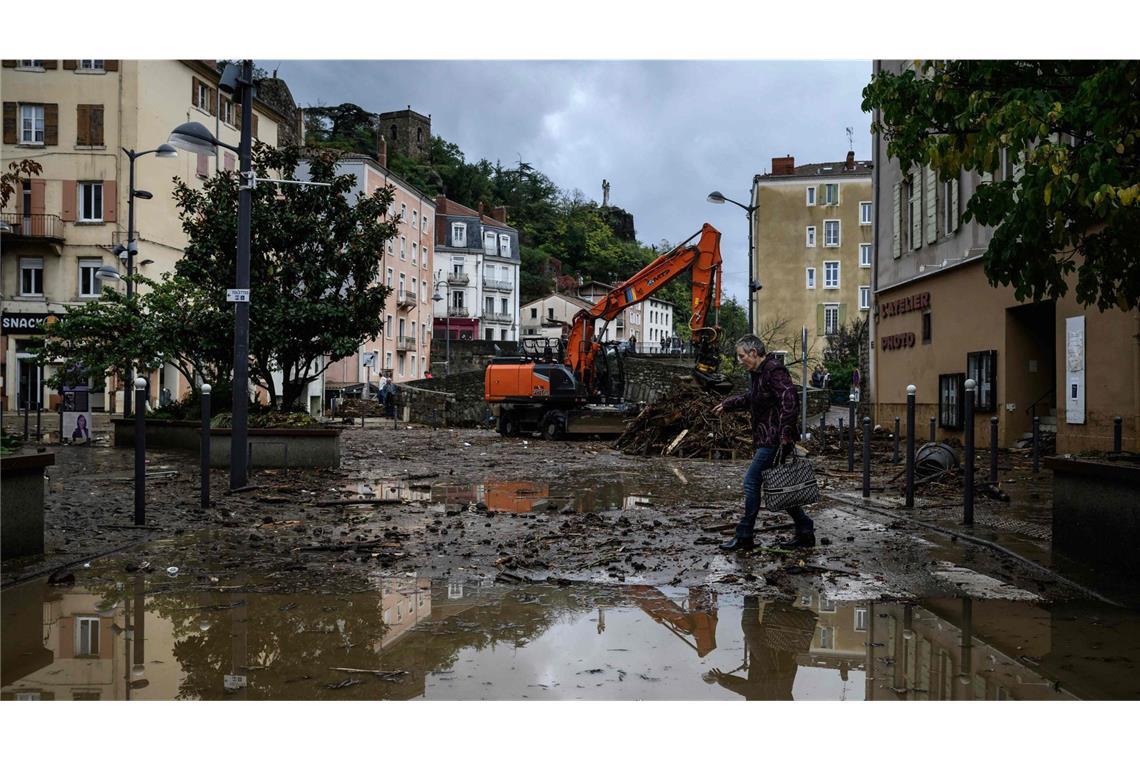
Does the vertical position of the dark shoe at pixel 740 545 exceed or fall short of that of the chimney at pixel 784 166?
it falls short

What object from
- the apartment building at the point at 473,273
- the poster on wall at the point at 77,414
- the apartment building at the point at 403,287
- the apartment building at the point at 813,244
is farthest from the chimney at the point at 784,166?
the poster on wall at the point at 77,414

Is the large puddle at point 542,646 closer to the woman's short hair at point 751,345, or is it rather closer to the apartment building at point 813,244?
the woman's short hair at point 751,345

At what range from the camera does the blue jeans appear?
7.99 m

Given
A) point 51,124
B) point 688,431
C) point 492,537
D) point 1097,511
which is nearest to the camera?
point 1097,511

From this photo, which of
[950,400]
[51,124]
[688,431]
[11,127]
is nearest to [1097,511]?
[688,431]

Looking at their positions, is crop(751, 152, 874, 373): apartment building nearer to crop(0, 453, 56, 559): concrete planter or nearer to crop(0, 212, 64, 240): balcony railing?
crop(0, 212, 64, 240): balcony railing

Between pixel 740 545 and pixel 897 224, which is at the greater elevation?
pixel 897 224

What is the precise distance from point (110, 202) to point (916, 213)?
3160cm

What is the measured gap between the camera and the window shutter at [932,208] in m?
23.2

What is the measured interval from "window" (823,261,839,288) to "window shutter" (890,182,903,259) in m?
36.1

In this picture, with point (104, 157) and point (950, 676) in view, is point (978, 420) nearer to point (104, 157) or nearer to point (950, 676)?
point (950, 676)

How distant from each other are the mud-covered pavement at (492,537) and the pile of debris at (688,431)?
6.11m

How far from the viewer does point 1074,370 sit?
16.9 meters

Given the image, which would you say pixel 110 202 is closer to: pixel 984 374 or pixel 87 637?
pixel 984 374
